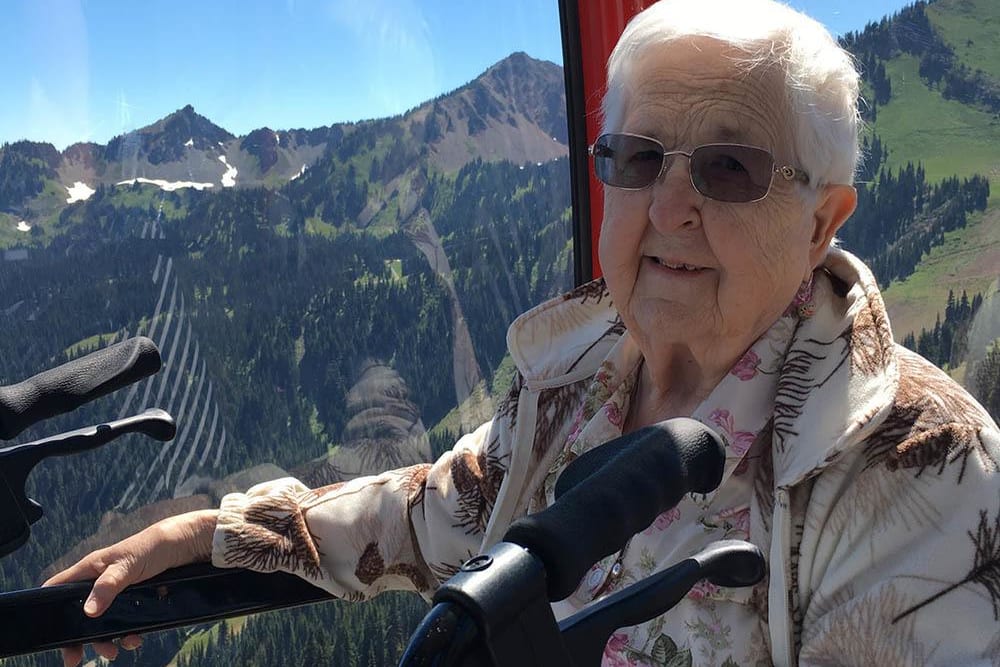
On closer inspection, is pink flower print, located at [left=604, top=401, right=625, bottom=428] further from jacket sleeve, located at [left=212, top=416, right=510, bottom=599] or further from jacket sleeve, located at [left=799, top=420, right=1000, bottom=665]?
jacket sleeve, located at [left=799, top=420, right=1000, bottom=665]

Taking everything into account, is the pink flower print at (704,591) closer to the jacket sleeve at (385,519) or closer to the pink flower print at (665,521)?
the pink flower print at (665,521)

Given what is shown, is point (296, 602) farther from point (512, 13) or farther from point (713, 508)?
point (512, 13)

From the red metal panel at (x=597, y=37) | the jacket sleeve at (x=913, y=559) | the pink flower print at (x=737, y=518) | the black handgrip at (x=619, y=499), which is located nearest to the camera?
the black handgrip at (x=619, y=499)

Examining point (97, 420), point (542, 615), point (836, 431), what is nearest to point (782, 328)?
point (836, 431)

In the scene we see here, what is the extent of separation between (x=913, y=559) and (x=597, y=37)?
1.38 m

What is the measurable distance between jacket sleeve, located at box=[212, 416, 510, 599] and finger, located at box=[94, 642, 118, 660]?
0.24m

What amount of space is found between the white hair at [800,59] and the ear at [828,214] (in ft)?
0.06

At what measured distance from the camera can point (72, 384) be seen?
1.13 meters

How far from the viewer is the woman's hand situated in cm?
140

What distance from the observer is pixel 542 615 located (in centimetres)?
54

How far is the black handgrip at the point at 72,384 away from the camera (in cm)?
110

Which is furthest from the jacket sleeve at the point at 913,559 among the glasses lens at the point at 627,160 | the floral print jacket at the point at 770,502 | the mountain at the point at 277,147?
the mountain at the point at 277,147

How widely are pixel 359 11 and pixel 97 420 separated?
2.75 feet

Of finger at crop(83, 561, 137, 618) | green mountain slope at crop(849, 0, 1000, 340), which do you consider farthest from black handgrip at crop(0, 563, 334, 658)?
green mountain slope at crop(849, 0, 1000, 340)
